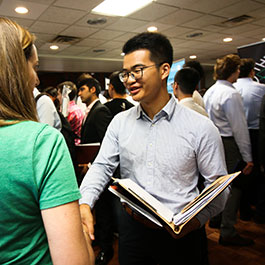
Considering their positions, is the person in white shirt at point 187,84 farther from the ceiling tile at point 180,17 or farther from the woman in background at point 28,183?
the ceiling tile at point 180,17

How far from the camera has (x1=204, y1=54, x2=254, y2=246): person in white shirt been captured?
2.49 meters

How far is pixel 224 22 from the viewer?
5.76 meters

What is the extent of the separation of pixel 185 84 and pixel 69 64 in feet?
24.1

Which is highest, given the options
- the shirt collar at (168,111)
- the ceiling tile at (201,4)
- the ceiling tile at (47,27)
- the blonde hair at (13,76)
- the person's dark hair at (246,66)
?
the ceiling tile at (201,4)

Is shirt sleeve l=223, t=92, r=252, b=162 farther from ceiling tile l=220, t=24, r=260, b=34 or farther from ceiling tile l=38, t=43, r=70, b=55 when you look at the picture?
ceiling tile l=38, t=43, r=70, b=55

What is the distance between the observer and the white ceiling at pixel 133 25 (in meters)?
4.51

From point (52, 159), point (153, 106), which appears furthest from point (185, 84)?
point (52, 159)

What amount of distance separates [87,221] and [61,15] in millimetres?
4630

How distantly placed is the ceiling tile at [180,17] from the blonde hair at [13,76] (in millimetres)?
4814

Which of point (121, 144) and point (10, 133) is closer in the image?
point (10, 133)

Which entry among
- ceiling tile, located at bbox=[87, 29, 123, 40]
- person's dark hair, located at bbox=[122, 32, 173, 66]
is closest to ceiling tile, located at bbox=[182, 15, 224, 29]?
ceiling tile, located at bbox=[87, 29, 123, 40]

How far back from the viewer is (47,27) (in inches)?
213

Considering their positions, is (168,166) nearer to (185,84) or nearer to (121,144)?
(121,144)

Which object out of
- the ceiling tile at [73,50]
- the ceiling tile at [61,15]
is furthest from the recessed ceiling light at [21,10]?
the ceiling tile at [73,50]
